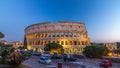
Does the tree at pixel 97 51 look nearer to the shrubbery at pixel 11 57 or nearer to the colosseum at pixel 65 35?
Result: the shrubbery at pixel 11 57

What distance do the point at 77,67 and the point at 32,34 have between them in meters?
84.0

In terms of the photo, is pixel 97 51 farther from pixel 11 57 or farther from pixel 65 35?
pixel 65 35

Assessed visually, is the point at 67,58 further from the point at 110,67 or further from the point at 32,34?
the point at 32,34

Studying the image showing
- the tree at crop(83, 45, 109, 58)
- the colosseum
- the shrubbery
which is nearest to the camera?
the shrubbery

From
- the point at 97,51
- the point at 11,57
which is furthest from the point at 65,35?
the point at 11,57

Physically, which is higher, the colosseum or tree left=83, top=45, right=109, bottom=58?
the colosseum

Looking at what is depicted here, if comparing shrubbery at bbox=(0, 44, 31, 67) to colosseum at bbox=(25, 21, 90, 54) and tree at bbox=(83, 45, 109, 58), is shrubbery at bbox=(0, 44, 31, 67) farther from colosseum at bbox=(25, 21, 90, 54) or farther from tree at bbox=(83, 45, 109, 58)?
colosseum at bbox=(25, 21, 90, 54)

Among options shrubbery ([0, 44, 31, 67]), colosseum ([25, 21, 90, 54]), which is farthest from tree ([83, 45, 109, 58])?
colosseum ([25, 21, 90, 54])

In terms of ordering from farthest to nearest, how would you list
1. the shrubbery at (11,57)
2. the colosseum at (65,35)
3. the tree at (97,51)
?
the colosseum at (65,35) → the tree at (97,51) → the shrubbery at (11,57)

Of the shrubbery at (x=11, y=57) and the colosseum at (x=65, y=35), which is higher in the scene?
the colosseum at (x=65, y=35)

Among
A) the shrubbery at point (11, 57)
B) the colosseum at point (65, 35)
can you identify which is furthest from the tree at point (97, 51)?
the colosseum at point (65, 35)

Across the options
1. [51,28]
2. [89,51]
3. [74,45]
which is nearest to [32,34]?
[51,28]

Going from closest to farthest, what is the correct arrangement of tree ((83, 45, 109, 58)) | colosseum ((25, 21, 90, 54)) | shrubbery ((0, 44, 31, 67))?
shrubbery ((0, 44, 31, 67))
tree ((83, 45, 109, 58))
colosseum ((25, 21, 90, 54))

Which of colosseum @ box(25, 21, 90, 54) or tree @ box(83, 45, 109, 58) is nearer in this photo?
tree @ box(83, 45, 109, 58)
